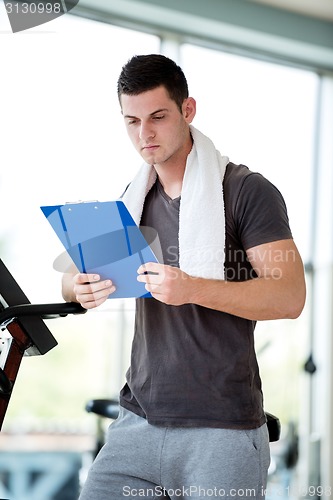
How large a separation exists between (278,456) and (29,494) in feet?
4.44

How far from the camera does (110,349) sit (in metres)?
3.70

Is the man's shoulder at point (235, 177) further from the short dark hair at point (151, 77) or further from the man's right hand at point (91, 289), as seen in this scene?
the man's right hand at point (91, 289)

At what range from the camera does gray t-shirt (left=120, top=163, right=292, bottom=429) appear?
141 centimetres

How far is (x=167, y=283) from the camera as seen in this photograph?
1.30m

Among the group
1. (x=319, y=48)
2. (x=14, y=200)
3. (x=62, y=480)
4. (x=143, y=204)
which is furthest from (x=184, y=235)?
(x=319, y=48)

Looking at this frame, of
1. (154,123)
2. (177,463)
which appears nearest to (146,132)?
(154,123)

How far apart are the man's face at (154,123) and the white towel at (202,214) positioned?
0.07 m

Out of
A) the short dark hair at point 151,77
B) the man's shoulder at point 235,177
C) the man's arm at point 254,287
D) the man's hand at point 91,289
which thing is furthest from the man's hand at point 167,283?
the short dark hair at point 151,77

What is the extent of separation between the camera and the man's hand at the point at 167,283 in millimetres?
1307

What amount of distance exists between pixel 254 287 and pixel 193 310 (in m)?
0.16

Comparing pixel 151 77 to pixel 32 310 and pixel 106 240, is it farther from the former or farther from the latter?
pixel 32 310

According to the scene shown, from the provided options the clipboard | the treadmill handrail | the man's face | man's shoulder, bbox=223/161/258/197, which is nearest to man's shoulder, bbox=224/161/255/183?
man's shoulder, bbox=223/161/258/197

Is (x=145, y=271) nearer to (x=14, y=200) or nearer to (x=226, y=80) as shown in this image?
(x=14, y=200)

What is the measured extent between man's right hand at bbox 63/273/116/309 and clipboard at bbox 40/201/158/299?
2cm
